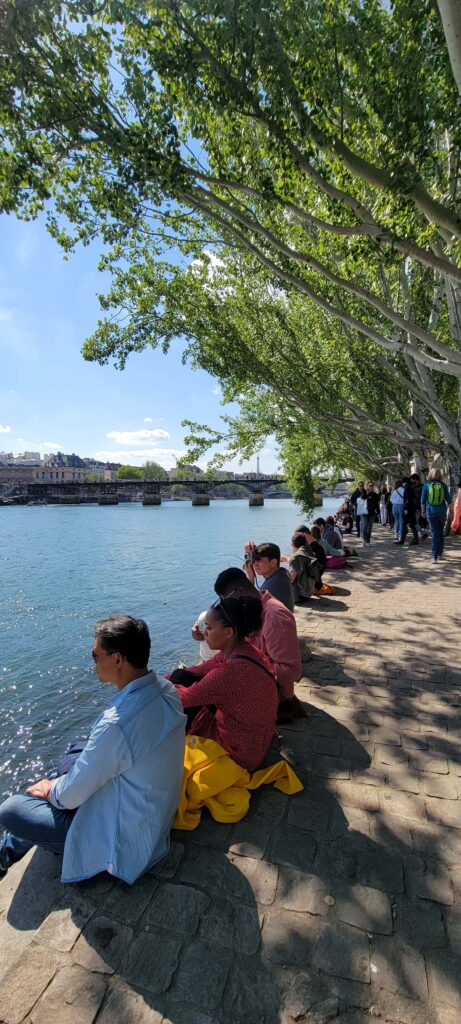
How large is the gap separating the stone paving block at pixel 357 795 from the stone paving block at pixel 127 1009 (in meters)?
1.52

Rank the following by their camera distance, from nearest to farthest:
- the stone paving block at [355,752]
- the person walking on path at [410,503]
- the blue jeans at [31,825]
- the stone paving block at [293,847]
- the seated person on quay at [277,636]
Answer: the blue jeans at [31,825]
the stone paving block at [293,847]
the stone paving block at [355,752]
the seated person on quay at [277,636]
the person walking on path at [410,503]

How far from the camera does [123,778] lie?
2277 millimetres

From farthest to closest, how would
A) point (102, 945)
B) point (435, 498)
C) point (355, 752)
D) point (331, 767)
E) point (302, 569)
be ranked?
point (435, 498), point (302, 569), point (355, 752), point (331, 767), point (102, 945)

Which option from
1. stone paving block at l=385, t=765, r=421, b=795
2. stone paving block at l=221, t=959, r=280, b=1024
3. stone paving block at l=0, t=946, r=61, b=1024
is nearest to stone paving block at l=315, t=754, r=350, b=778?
stone paving block at l=385, t=765, r=421, b=795

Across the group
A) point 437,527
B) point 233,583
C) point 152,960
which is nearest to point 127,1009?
point 152,960

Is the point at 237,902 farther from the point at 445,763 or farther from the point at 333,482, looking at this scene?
the point at 333,482

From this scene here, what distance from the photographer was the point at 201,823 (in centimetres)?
284

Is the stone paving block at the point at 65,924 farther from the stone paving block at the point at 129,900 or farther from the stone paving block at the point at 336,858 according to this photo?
the stone paving block at the point at 336,858

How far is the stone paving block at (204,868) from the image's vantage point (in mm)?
2389

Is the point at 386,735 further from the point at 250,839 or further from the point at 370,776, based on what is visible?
the point at 250,839

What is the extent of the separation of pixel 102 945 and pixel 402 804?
72.1 inches

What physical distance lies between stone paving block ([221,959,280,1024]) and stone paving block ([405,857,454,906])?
0.82m

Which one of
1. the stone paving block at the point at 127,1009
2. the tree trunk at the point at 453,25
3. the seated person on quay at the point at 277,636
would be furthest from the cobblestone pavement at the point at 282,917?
the tree trunk at the point at 453,25

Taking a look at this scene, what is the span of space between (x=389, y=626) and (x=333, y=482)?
31260mm
